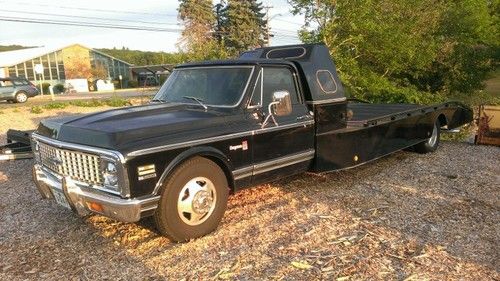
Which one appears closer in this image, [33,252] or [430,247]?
A: [430,247]

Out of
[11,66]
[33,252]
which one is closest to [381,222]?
[33,252]

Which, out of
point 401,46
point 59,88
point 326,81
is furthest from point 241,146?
point 59,88

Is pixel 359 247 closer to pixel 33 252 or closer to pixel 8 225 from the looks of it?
pixel 33 252

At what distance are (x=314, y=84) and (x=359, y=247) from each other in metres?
2.51

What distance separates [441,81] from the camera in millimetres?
18859

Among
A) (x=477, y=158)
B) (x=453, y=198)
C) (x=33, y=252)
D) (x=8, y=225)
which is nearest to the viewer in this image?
(x=33, y=252)

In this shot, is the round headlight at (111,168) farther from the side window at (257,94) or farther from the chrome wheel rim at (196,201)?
the side window at (257,94)

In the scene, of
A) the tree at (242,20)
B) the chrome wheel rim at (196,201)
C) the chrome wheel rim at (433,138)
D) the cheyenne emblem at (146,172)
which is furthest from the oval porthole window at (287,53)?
the tree at (242,20)

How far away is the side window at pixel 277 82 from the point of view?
5430mm

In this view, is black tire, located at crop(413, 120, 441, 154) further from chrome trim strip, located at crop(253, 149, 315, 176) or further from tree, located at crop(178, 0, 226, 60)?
tree, located at crop(178, 0, 226, 60)

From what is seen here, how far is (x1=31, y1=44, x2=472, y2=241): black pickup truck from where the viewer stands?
13.6ft

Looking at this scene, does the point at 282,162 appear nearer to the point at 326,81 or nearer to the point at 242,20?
the point at 326,81

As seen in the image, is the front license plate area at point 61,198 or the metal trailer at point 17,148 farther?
the metal trailer at point 17,148

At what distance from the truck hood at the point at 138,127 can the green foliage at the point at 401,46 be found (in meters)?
9.79
